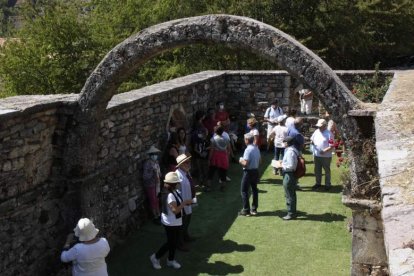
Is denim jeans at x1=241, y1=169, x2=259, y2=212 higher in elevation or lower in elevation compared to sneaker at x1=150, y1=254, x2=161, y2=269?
higher

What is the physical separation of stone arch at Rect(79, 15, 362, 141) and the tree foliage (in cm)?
1187

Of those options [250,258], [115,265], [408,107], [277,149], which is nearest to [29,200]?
[115,265]


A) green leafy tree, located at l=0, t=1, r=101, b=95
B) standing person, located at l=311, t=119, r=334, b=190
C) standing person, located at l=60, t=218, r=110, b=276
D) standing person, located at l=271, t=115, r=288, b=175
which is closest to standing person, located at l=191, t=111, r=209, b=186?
standing person, located at l=271, t=115, r=288, b=175

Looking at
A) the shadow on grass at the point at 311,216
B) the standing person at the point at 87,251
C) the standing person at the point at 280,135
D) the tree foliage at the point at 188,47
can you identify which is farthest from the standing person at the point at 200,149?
the tree foliage at the point at 188,47

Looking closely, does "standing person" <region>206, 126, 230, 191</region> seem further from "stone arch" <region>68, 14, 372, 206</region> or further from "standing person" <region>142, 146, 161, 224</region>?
"stone arch" <region>68, 14, 372, 206</region>

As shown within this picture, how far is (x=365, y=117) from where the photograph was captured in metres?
5.41

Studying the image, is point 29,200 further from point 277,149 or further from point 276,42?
point 277,149

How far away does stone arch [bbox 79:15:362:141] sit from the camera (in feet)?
18.5

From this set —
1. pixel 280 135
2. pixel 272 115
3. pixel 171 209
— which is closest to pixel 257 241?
pixel 171 209

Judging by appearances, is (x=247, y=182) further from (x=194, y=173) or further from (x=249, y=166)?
(x=194, y=173)

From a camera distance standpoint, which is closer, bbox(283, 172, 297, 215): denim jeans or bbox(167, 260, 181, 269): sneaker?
bbox(167, 260, 181, 269): sneaker

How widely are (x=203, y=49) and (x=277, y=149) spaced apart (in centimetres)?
891

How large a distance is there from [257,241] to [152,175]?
208cm

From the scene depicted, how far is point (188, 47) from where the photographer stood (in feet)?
63.3
